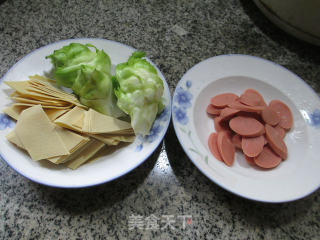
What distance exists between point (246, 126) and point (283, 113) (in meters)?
0.21

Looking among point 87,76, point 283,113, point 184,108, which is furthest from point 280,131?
point 87,76

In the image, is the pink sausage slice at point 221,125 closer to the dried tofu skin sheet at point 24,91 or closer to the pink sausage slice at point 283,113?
the pink sausage slice at point 283,113

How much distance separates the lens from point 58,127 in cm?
79

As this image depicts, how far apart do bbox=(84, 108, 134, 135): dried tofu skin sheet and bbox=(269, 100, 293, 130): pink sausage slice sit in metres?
0.58

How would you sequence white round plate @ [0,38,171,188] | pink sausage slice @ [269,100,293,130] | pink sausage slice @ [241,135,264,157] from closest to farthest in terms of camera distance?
white round plate @ [0,38,171,188] → pink sausage slice @ [241,135,264,157] → pink sausage slice @ [269,100,293,130]

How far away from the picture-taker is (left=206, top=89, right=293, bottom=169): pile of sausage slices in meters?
0.88

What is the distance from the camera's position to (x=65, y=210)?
84 cm

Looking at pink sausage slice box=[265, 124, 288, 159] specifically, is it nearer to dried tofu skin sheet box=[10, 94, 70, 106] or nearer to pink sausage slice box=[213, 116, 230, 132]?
pink sausage slice box=[213, 116, 230, 132]

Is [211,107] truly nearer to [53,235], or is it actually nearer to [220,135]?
[220,135]

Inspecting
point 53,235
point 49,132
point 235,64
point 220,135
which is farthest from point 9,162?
point 235,64

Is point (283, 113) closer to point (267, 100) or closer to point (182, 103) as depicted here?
point (267, 100)

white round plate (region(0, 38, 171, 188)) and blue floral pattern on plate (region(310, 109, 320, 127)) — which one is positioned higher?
white round plate (region(0, 38, 171, 188))

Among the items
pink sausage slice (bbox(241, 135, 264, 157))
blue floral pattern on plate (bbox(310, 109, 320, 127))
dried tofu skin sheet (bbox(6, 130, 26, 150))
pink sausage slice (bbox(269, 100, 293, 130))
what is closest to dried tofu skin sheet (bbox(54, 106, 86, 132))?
dried tofu skin sheet (bbox(6, 130, 26, 150))

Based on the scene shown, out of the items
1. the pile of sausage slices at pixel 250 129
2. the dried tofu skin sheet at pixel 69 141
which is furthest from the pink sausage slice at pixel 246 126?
the dried tofu skin sheet at pixel 69 141
